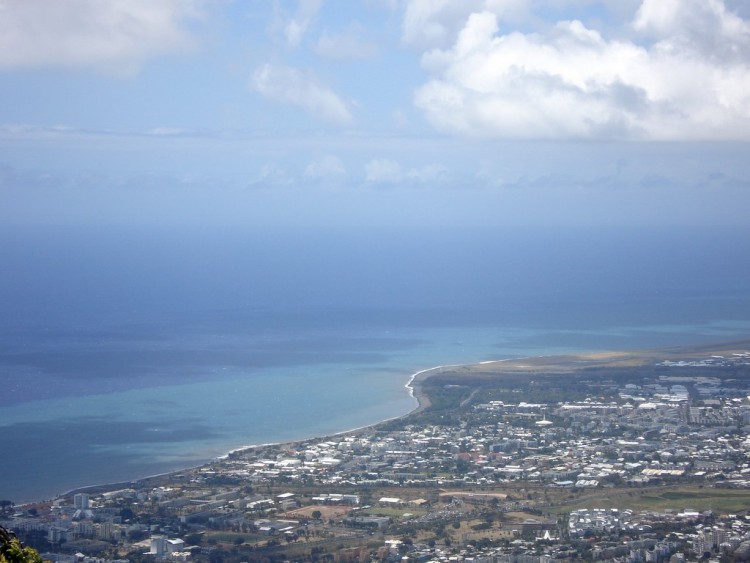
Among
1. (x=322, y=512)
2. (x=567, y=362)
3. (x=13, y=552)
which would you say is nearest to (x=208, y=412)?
(x=322, y=512)

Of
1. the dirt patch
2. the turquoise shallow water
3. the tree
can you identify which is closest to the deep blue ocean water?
the turquoise shallow water

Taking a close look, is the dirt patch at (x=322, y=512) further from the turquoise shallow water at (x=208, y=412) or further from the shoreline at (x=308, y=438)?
the turquoise shallow water at (x=208, y=412)

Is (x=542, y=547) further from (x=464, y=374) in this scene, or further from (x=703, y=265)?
(x=703, y=265)

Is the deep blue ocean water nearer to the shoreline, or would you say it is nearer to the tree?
the shoreline

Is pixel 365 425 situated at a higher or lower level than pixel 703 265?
lower

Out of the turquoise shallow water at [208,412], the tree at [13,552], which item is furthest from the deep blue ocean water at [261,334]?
the tree at [13,552]

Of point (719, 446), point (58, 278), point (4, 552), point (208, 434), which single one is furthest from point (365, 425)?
point (58, 278)
